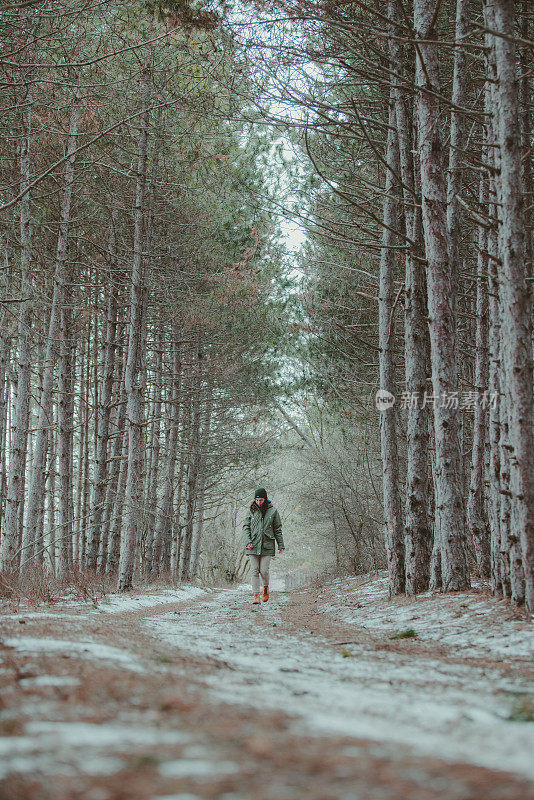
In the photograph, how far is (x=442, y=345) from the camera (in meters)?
8.21

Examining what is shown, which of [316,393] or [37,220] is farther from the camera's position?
[316,393]

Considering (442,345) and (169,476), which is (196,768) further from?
(169,476)

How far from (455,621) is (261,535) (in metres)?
5.49

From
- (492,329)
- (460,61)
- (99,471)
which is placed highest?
(460,61)

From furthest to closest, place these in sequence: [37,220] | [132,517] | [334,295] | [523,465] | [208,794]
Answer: [334,295], [132,517], [37,220], [523,465], [208,794]

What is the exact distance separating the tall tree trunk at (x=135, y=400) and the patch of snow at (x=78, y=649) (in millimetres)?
9185

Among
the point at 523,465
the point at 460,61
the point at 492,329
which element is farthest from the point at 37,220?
the point at 523,465

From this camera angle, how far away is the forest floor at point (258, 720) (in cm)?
156

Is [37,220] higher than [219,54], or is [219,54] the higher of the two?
[219,54]

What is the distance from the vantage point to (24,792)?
59.0 inches

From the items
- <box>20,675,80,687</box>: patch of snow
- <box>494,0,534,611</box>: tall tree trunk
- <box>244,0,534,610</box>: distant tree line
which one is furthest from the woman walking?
<box>20,675,80,687</box>: patch of snow

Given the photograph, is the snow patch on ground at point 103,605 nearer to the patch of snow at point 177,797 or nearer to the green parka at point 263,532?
the green parka at point 263,532

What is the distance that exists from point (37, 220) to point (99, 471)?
18.4 ft

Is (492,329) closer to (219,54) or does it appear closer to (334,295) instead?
(219,54)
